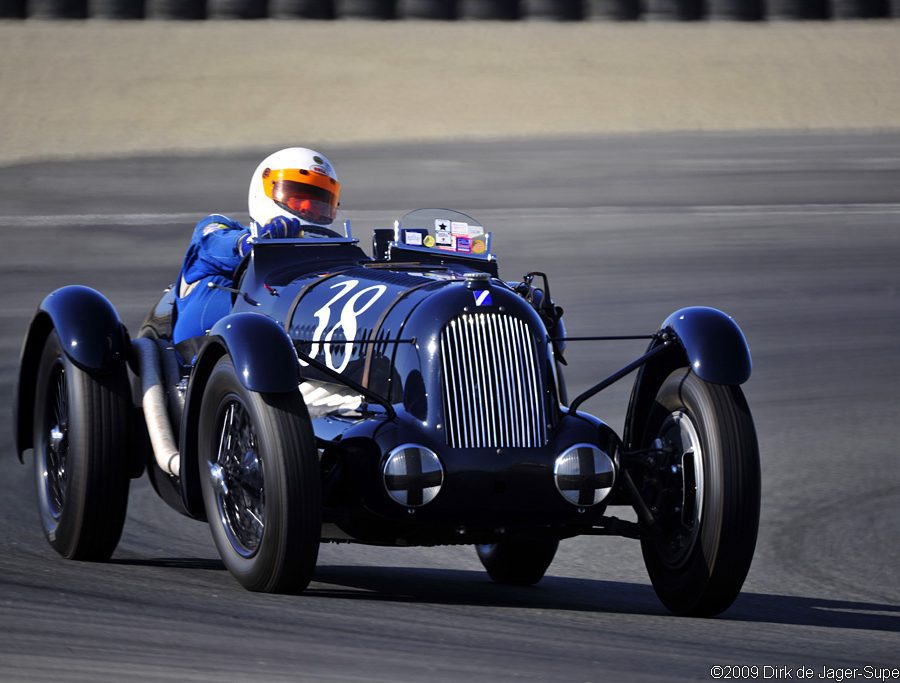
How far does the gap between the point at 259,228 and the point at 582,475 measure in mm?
2195

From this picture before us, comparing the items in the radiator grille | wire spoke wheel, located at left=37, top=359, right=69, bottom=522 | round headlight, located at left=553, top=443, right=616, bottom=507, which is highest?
the radiator grille

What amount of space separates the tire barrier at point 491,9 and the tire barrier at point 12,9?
7.53m

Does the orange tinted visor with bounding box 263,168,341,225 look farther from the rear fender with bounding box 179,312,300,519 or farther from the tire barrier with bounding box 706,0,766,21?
the tire barrier with bounding box 706,0,766,21

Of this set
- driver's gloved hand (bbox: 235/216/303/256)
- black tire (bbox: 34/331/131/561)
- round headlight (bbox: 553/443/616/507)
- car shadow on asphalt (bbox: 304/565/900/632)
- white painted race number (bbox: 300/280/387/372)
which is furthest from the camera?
driver's gloved hand (bbox: 235/216/303/256)

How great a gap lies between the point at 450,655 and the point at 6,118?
19.9 metres

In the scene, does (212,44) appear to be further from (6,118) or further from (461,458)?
(461,458)

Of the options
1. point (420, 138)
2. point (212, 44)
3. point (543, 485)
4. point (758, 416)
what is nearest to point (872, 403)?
point (758, 416)

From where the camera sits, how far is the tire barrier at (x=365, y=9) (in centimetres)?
2848

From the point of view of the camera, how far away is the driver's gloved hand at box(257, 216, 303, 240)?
283 inches

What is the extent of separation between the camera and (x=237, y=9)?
28188 mm

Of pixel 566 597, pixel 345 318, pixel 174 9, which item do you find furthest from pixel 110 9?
pixel 566 597

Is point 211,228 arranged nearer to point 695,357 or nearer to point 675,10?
point 695,357

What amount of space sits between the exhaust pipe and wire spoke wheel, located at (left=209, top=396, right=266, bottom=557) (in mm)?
439

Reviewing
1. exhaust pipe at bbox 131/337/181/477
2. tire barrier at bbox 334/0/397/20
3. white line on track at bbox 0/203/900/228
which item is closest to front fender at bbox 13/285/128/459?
exhaust pipe at bbox 131/337/181/477
